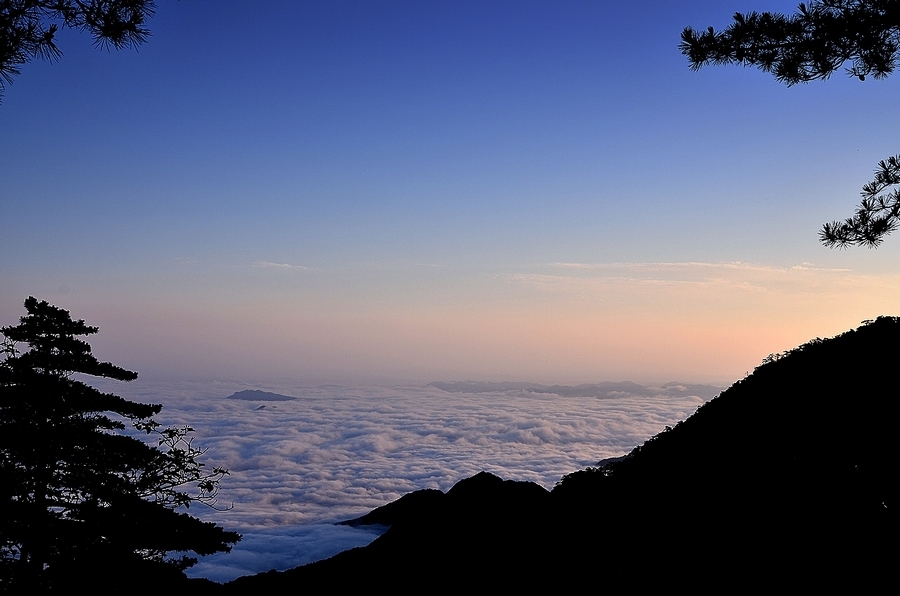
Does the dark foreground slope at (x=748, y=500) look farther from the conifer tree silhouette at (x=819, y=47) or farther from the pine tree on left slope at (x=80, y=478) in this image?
the pine tree on left slope at (x=80, y=478)

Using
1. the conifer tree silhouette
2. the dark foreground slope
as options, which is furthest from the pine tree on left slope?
the conifer tree silhouette

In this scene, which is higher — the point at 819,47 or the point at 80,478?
the point at 819,47

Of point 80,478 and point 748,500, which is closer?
point 748,500

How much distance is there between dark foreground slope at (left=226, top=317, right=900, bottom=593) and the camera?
7.98 meters

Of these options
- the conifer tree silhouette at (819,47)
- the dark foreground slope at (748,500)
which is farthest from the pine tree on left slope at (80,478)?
the conifer tree silhouette at (819,47)

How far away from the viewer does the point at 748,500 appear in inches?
363

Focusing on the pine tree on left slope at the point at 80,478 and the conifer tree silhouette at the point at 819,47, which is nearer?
the conifer tree silhouette at the point at 819,47

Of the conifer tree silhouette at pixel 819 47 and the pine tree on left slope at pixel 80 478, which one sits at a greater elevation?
the conifer tree silhouette at pixel 819 47

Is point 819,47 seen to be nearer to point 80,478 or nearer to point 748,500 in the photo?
point 748,500

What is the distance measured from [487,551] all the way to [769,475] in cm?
657

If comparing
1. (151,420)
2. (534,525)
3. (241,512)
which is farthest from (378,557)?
(241,512)

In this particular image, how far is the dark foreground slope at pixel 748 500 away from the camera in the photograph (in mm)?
7977

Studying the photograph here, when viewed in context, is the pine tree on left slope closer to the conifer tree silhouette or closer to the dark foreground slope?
the dark foreground slope

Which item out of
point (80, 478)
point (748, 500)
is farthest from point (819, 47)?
point (80, 478)
